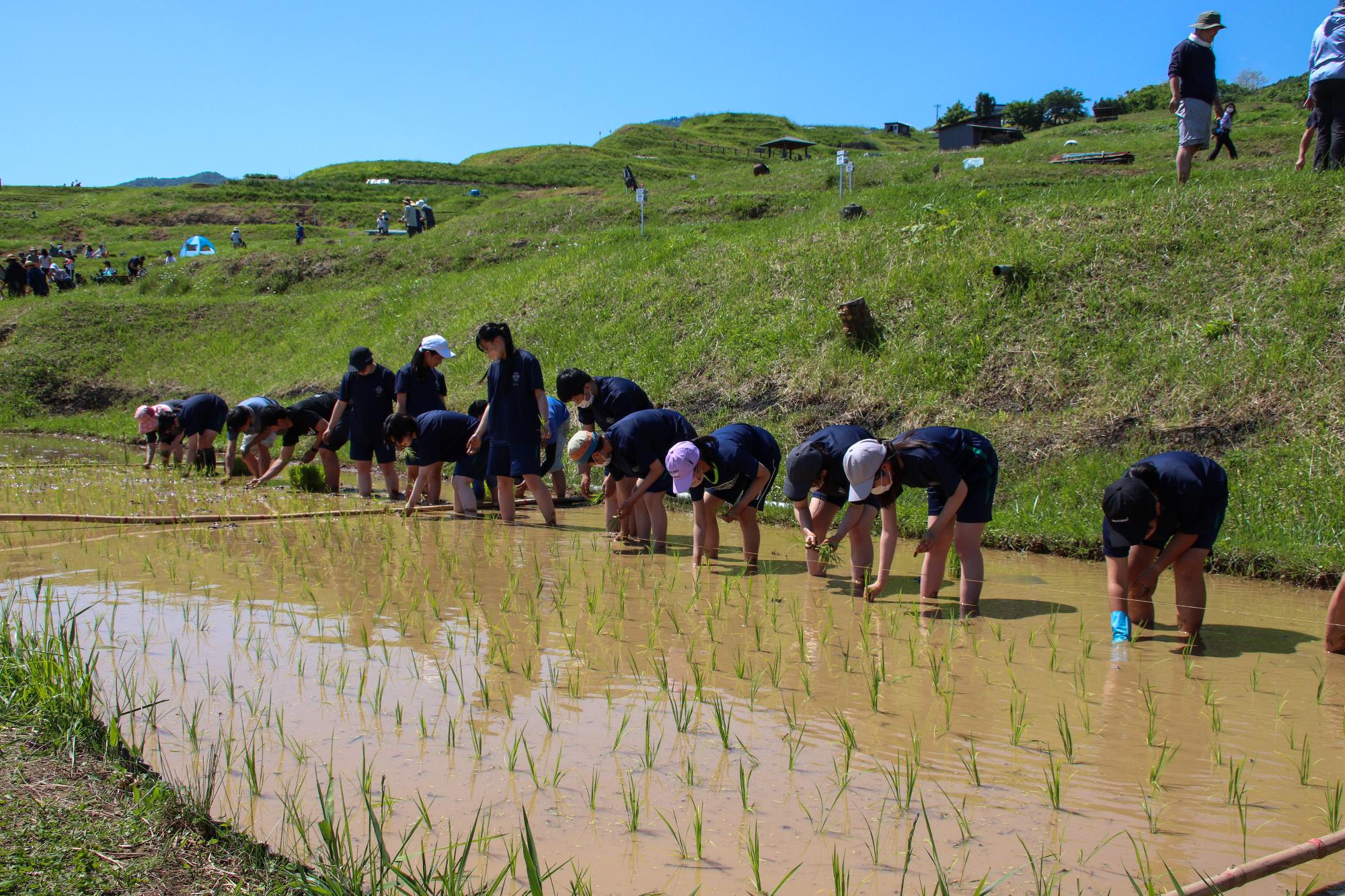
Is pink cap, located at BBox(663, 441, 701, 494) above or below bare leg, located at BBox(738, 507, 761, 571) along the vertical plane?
above

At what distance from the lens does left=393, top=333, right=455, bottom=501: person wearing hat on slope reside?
10484mm

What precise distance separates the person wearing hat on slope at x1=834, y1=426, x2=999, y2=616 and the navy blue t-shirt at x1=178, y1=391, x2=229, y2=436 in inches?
374

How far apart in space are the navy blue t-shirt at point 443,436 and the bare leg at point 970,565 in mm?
5166

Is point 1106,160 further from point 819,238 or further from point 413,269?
point 413,269

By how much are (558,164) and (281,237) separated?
24.6 m

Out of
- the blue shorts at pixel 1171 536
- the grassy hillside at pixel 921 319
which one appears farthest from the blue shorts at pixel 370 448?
the blue shorts at pixel 1171 536

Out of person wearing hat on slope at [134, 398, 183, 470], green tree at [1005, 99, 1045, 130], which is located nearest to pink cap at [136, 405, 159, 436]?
person wearing hat on slope at [134, 398, 183, 470]

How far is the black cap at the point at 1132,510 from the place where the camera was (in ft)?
17.5

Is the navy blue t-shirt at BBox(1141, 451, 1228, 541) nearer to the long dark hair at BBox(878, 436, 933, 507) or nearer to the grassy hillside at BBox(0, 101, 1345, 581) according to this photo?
the long dark hair at BBox(878, 436, 933, 507)

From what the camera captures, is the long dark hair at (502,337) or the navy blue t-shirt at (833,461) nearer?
the navy blue t-shirt at (833,461)

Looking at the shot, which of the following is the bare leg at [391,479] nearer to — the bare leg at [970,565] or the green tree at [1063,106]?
the bare leg at [970,565]

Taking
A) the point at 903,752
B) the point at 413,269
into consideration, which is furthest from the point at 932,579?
the point at 413,269

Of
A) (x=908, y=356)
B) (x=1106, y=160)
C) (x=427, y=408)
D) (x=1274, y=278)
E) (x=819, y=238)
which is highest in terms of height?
(x=1106, y=160)

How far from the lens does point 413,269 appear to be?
24.5 m
